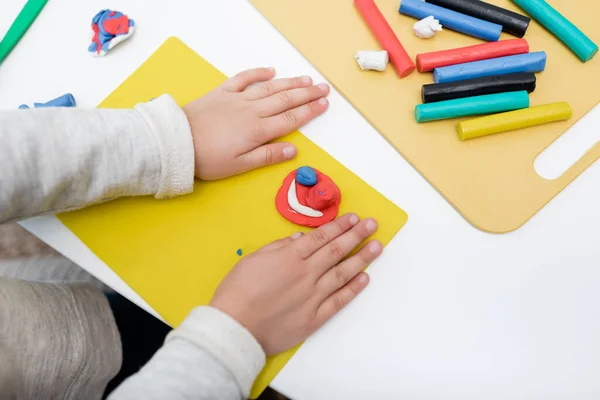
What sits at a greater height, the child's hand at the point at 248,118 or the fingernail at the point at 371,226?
the child's hand at the point at 248,118

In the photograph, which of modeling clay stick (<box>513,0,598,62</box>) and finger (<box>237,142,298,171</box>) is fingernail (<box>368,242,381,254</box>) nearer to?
finger (<box>237,142,298,171</box>)

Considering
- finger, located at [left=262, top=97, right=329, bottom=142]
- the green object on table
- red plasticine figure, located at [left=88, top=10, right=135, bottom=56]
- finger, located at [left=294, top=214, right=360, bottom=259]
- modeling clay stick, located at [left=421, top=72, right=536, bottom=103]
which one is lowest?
finger, located at [left=294, top=214, right=360, bottom=259]

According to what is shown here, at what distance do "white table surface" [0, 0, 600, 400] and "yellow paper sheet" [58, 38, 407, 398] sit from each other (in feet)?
0.05

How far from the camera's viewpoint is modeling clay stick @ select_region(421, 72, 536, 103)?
0.58 metres

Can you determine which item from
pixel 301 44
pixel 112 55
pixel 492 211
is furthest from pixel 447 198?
pixel 112 55

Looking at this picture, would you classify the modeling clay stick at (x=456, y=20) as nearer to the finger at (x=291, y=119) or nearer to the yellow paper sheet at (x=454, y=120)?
the yellow paper sheet at (x=454, y=120)

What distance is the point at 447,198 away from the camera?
0.56 m

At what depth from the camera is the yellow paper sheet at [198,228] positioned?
53 cm

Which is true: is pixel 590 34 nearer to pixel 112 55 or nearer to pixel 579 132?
pixel 579 132

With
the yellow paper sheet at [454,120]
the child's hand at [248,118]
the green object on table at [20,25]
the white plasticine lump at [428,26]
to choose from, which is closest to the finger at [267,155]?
the child's hand at [248,118]

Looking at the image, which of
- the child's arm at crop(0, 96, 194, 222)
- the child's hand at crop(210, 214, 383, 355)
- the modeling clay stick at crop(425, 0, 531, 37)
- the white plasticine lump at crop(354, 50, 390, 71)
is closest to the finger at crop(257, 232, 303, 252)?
the child's hand at crop(210, 214, 383, 355)

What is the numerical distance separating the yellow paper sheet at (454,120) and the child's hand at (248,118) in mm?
51

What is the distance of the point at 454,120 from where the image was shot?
589mm

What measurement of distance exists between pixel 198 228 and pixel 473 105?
0.34 metres
